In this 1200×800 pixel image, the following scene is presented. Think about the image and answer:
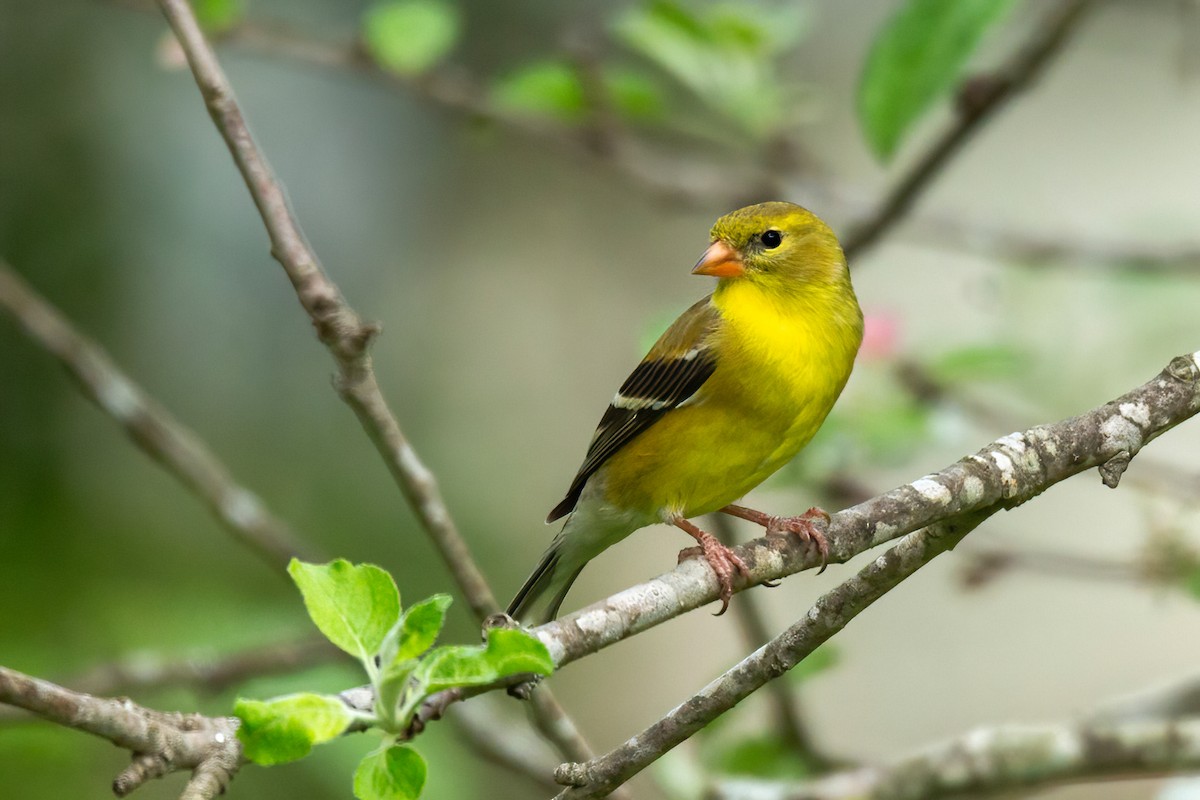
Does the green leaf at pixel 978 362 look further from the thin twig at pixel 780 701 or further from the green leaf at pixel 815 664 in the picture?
the green leaf at pixel 815 664

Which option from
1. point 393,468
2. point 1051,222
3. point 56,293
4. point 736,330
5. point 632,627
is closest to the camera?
point 632,627

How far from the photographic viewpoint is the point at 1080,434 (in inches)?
80.7

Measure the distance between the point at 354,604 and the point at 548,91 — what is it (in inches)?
101

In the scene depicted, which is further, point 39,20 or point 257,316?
point 257,316

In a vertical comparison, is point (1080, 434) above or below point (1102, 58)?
below

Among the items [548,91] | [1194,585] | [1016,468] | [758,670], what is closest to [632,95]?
[548,91]

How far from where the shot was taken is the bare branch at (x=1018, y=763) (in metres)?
2.99

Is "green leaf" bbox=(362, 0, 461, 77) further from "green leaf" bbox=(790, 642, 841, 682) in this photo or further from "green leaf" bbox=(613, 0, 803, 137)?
"green leaf" bbox=(790, 642, 841, 682)

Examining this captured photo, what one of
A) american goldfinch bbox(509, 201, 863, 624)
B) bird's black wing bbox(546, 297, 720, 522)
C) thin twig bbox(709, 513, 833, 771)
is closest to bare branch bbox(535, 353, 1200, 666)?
american goldfinch bbox(509, 201, 863, 624)

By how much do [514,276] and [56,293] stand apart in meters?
2.74

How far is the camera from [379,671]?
5.25 ft

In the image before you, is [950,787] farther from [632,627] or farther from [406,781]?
[406,781]

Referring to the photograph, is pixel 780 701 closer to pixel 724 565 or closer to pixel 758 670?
pixel 724 565

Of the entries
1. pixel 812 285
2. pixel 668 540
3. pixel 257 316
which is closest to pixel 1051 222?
pixel 668 540
